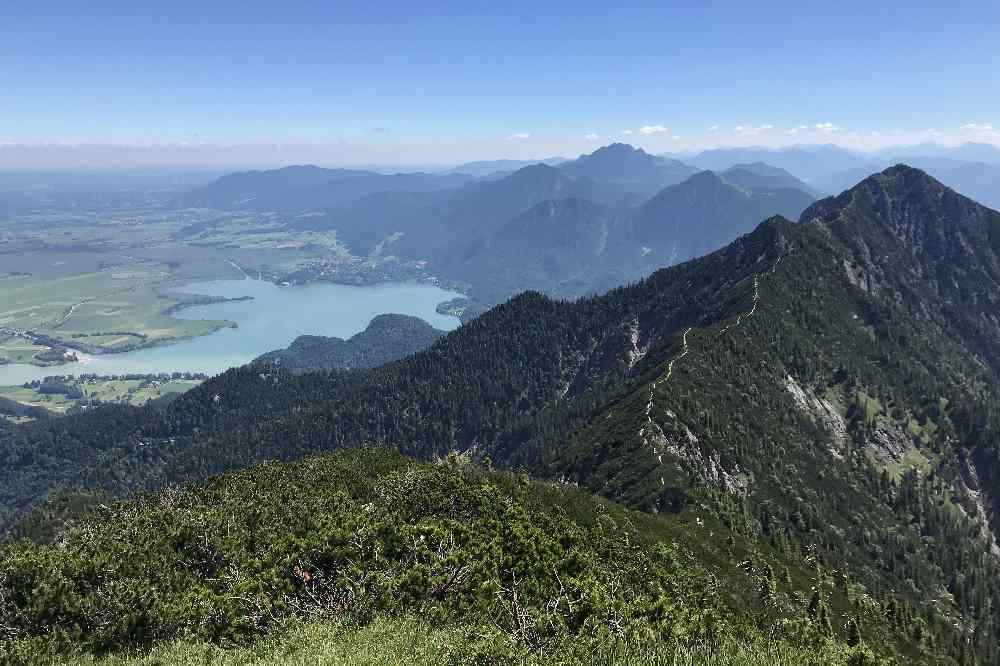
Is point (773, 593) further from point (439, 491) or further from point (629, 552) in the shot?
point (439, 491)

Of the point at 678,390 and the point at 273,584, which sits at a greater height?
the point at 273,584

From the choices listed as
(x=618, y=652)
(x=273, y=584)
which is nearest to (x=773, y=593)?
(x=618, y=652)

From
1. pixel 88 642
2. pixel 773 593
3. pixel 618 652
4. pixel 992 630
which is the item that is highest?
pixel 618 652

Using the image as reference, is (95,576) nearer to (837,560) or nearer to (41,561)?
(41,561)

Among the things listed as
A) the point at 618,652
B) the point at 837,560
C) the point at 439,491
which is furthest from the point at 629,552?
the point at 837,560

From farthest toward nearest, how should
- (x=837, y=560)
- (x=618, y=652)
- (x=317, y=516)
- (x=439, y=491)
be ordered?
(x=837, y=560), (x=439, y=491), (x=317, y=516), (x=618, y=652)

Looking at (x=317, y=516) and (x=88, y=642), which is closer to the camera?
(x=88, y=642)

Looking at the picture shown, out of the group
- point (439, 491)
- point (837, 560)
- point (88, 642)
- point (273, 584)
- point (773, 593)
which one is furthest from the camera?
point (837, 560)
